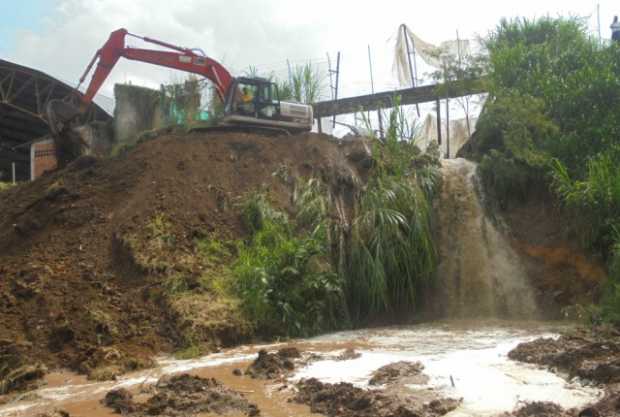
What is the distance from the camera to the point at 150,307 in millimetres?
9750

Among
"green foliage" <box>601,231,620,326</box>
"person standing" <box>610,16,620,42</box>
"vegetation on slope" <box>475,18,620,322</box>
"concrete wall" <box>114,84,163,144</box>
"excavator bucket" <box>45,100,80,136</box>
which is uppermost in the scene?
"person standing" <box>610,16,620,42</box>

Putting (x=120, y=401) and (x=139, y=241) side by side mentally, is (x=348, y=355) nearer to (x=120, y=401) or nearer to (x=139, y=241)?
(x=120, y=401)

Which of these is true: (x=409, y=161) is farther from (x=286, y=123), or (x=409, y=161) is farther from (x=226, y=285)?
(x=226, y=285)

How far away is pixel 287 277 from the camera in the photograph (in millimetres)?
10734

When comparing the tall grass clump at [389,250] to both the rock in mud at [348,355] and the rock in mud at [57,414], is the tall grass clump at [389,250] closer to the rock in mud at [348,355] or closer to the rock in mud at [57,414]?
the rock in mud at [348,355]

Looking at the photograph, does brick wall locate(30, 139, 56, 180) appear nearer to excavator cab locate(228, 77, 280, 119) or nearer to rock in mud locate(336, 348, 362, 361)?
excavator cab locate(228, 77, 280, 119)

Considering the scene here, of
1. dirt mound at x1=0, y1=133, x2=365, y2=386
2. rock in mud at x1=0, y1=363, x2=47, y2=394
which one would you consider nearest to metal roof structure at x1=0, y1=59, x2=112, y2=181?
dirt mound at x1=0, y1=133, x2=365, y2=386

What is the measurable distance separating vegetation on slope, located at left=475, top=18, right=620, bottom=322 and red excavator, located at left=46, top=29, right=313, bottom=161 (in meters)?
4.42

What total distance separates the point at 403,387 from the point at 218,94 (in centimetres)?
1161

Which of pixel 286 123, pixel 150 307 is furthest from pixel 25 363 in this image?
pixel 286 123

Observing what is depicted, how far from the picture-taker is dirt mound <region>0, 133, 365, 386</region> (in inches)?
351

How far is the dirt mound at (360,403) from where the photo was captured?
5.47 metres

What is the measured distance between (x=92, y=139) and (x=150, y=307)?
32.3ft

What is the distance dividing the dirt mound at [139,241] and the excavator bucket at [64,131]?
127 cm
